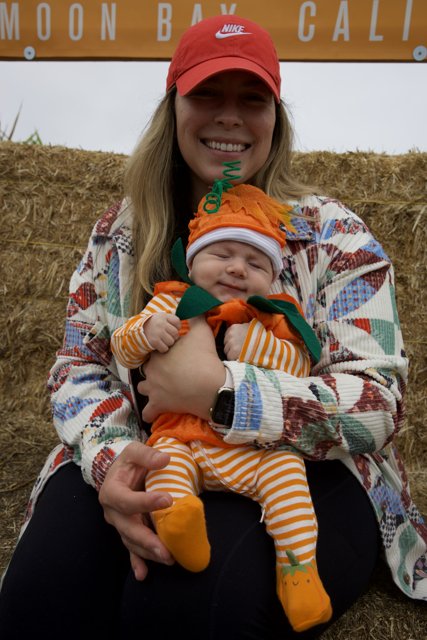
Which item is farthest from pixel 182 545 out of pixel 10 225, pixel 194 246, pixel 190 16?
pixel 190 16

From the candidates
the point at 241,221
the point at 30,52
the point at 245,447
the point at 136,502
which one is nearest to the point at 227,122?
the point at 241,221

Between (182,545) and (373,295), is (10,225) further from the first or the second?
(182,545)

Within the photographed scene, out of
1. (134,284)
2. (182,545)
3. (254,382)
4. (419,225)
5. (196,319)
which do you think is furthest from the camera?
(419,225)

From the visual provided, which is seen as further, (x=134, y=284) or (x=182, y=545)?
(x=134, y=284)

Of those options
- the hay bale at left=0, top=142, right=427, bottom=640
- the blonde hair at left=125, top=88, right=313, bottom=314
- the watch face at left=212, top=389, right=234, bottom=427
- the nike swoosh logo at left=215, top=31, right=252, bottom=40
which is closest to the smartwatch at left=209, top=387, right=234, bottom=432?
the watch face at left=212, top=389, right=234, bottom=427

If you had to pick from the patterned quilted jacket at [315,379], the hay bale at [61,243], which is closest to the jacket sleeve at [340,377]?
the patterned quilted jacket at [315,379]

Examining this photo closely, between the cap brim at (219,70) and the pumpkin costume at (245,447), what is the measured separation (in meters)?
0.22

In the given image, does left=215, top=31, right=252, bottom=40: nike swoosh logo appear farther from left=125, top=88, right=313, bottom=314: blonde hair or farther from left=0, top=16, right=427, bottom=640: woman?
left=125, top=88, right=313, bottom=314: blonde hair

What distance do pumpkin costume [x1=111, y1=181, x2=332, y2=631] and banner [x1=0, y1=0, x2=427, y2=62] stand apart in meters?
1.58

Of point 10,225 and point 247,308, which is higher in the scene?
point 247,308

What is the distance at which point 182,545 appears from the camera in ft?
2.91

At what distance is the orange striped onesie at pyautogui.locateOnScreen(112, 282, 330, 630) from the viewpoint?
2.99ft

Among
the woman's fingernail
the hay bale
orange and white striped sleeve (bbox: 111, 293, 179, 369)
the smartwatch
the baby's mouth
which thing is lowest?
the hay bale

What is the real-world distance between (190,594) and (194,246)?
23.9 inches
